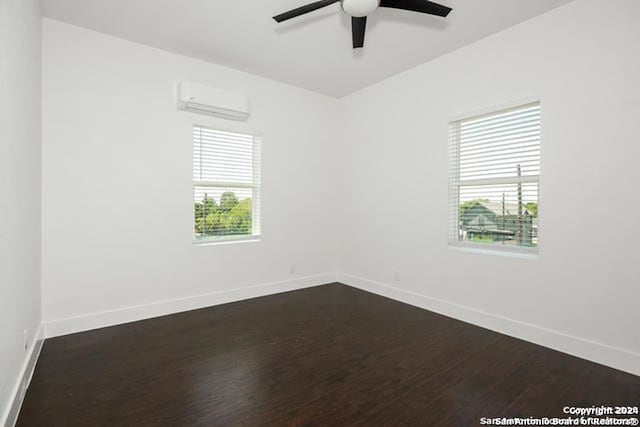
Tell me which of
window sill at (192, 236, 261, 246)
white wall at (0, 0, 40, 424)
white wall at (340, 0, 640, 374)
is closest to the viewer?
white wall at (0, 0, 40, 424)

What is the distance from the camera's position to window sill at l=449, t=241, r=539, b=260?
2.90 m

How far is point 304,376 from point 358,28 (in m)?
2.73

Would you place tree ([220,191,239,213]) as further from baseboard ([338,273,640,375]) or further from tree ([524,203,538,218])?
tree ([524,203,538,218])

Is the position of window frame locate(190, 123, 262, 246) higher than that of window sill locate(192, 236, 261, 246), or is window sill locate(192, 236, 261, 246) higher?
window frame locate(190, 123, 262, 246)

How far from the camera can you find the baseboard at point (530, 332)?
2.33m

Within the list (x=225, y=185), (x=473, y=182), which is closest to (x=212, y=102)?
(x=225, y=185)

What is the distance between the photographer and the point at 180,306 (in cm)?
353

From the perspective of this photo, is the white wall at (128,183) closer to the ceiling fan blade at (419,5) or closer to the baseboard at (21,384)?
the baseboard at (21,384)

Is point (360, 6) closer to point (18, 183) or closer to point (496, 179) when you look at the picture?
point (496, 179)

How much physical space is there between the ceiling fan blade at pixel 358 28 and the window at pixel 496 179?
1.46 meters

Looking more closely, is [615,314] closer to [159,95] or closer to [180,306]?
[180,306]

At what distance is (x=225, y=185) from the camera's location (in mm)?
3906

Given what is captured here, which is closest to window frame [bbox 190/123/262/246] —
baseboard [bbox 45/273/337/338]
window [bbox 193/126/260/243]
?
window [bbox 193/126/260/243]

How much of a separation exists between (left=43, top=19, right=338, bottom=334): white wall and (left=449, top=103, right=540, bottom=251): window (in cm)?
229
